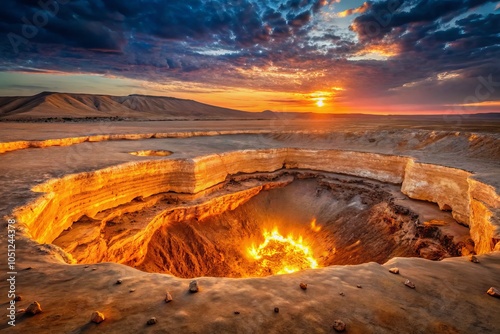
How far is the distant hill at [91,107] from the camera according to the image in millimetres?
63125

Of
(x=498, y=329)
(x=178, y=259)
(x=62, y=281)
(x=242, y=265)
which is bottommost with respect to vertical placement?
(x=242, y=265)

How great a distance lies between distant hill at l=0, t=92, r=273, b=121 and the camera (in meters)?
63.1

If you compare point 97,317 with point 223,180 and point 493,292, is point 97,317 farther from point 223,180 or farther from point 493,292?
point 223,180

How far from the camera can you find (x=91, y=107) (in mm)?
87625

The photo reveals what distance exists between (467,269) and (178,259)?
11244 mm

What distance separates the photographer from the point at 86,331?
2896 mm

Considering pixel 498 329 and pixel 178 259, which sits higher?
pixel 498 329

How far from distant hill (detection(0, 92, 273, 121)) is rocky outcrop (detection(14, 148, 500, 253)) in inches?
1928

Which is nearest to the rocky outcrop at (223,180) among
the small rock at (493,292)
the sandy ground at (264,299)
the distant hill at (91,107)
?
the sandy ground at (264,299)

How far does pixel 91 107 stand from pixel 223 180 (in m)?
87.7

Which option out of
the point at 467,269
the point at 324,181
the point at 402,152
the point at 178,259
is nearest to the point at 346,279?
the point at 467,269

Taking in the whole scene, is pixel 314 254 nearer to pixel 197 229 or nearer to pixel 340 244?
pixel 340 244

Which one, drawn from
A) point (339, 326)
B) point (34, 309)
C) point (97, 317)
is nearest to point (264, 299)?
point (339, 326)

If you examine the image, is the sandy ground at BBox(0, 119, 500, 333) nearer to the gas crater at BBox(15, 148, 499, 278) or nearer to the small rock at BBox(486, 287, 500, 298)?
the small rock at BBox(486, 287, 500, 298)
